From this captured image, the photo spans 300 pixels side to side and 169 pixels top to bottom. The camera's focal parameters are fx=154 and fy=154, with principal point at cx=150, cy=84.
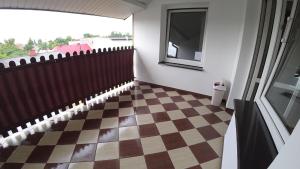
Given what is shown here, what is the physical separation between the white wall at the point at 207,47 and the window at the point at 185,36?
22 centimetres

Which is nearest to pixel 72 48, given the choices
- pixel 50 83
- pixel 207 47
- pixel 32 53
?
pixel 32 53

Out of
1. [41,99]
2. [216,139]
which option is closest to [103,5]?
[41,99]

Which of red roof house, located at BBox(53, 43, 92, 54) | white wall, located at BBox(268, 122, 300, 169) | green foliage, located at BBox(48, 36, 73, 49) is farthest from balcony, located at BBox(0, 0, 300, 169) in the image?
green foliage, located at BBox(48, 36, 73, 49)

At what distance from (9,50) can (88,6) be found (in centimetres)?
121

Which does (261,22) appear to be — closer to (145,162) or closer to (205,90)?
(205,90)

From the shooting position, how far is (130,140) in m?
1.72

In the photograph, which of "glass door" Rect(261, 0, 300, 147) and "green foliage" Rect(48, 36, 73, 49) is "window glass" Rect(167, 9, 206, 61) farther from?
"green foliage" Rect(48, 36, 73, 49)

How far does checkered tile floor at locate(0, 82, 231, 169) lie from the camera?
143cm

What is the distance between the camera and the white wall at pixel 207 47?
7.67ft

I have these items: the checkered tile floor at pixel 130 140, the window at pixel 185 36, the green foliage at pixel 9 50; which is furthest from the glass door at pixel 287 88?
the green foliage at pixel 9 50

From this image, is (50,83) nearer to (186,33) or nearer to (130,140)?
(130,140)

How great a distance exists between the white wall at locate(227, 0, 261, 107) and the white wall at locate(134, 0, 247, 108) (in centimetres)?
15

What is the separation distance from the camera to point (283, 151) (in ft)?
1.55

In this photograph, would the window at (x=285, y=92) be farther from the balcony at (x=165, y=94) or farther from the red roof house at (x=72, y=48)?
the red roof house at (x=72, y=48)
